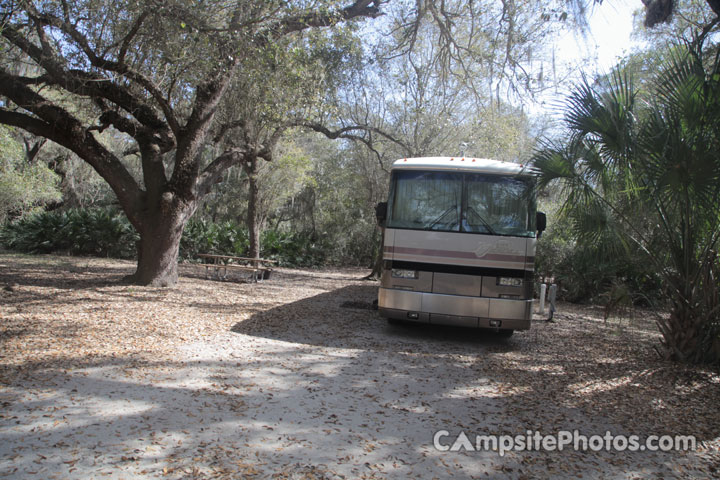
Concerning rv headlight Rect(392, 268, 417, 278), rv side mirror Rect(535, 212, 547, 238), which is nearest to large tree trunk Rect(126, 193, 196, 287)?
rv headlight Rect(392, 268, 417, 278)

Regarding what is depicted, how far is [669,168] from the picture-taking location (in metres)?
5.89

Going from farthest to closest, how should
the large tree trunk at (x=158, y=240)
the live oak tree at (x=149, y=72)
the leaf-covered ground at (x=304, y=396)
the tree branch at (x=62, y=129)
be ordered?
the large tree trunk at (x=158, y=240) < the tree branch at (x=62, y=129) < the live oak tree at (x=149, y=72) < the leaf-covered ground at (x=304, y=396)

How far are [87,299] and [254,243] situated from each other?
10.5 meters

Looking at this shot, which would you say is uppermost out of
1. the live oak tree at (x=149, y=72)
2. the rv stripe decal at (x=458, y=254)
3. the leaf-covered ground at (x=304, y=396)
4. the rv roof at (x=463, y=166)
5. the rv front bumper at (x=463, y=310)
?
the live oak tree at (x=149, y=72)

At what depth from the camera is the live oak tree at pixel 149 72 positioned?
8.91 metres

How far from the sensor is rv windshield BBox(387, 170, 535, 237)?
26.2 feet

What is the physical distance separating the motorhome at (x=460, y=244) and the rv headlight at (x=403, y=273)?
16 mm

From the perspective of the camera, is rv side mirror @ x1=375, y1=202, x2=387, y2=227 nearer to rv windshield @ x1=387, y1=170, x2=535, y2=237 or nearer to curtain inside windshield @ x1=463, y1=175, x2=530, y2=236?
rv windshield @ x1=387, y1=170, x2=535, y2=237

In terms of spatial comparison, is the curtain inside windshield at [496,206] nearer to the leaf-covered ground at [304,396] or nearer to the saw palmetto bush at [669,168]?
the saw palmetto bush at [669,168]

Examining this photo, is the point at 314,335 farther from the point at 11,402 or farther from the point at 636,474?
the point at 636,474

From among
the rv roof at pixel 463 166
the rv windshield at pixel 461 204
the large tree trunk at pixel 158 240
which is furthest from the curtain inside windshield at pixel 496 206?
the large tree trunk at pixel 158 240

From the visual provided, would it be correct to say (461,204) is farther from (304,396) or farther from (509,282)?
(304,396)

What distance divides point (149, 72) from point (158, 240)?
12.3 feet

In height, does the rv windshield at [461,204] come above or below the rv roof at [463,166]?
below
